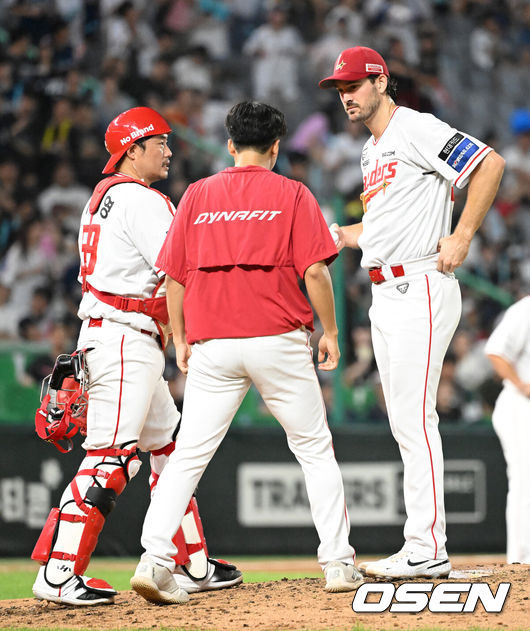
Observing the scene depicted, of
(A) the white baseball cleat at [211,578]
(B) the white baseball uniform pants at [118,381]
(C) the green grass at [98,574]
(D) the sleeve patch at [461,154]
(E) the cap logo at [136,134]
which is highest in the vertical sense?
Answer: (E) the cap logo at [136,134]

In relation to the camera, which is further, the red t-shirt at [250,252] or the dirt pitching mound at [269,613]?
the red t-shirt at [250,252]

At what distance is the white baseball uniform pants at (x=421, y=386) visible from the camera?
471 centimetres

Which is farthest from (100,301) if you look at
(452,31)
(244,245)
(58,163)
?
(452,31)

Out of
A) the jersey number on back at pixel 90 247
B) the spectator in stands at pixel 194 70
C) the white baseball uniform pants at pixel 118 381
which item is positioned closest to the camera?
the white baseball uniform pants at pixel 118 381

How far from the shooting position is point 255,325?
14.6 feet

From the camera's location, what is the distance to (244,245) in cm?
446

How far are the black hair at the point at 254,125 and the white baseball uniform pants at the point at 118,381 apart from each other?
1098mm

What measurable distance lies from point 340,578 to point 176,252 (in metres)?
1.65

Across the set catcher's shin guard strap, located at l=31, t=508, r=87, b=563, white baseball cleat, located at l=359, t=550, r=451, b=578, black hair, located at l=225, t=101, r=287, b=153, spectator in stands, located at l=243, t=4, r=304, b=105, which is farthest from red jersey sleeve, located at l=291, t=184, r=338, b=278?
Result: spectator in stands, located at l=243, t=4, r=304, b=105

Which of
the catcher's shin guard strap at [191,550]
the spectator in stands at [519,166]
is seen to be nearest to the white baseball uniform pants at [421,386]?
the catcher's shin guard strap at [191,550]

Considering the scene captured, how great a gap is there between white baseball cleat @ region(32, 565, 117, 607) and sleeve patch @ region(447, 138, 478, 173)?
2.60 metres

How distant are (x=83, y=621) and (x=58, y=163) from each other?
7985 mm

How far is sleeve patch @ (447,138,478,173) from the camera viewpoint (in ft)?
15.4

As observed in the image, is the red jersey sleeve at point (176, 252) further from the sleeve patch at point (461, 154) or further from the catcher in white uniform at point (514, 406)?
the catcher in white uniform at point (514, 406)
